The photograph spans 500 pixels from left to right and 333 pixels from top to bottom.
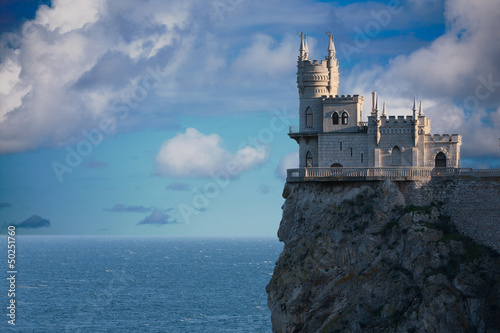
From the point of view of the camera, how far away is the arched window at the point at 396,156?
72688 millimetres

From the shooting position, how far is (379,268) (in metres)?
65.6

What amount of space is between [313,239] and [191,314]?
149 ft

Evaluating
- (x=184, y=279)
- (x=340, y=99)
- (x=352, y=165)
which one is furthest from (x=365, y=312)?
(x=184, y=279)

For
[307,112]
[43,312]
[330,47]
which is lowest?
[43,312]

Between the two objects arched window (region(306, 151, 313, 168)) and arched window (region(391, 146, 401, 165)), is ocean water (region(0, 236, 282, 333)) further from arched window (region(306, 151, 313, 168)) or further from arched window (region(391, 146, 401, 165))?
arched window (region(391, 146, 401, 165))

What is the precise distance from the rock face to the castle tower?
23.7 ft

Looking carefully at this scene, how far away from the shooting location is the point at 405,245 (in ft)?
215

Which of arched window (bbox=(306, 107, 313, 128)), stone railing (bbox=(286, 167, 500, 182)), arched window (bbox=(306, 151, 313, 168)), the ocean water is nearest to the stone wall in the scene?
stone railing (bbox=(286, 167, 500, 182))

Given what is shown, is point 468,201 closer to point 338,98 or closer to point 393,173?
point 393,173

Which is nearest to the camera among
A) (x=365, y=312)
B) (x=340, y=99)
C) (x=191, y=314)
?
(x=365, y=312)

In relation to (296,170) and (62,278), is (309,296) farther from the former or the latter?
(62,278)

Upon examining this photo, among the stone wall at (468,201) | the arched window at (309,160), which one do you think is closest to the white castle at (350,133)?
the arched window at (309,160)

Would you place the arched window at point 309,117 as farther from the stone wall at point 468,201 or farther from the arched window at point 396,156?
the stone wall at point 468,201

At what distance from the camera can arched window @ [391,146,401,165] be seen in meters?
72.7
